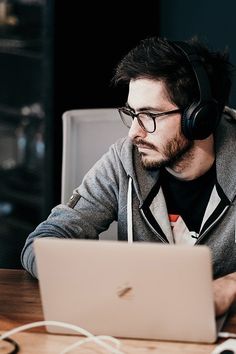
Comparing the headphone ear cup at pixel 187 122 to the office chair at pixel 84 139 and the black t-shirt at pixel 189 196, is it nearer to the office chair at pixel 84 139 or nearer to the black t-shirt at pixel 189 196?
the black t-shirt at pixel 189 196

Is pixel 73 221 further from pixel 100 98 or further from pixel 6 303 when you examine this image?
pixel 100 98

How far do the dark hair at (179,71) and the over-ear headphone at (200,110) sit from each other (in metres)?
0.04

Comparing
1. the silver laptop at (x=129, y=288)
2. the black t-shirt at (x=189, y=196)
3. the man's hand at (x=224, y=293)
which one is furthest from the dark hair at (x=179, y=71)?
the silver laptop at (x=129, y=288)

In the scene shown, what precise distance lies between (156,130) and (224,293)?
618 millimetres

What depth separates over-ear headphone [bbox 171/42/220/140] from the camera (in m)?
1.94

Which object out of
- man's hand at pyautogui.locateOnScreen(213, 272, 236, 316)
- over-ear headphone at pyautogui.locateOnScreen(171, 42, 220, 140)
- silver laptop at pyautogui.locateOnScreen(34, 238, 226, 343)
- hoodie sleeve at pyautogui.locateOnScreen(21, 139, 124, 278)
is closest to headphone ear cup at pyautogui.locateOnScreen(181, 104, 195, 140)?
over-ear headphone at pyautogui.locateOnScreen(171, 42, 220, 140)

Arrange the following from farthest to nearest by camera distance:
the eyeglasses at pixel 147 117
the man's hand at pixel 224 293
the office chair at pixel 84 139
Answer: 1. the office chair at pixel 84 139
2. the eyeglasses at pixel 147 117
3. the man's hand at pixel 224 293

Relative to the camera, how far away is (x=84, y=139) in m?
2.28

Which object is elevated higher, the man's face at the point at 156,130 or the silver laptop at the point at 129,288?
the man's face at the point at 156,130

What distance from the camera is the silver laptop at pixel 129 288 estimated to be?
51.6 inches

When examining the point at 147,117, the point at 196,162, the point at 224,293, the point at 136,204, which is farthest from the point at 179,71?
the point at 224,293

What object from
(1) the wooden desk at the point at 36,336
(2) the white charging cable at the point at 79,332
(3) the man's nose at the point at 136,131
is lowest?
(1) the wooden desk at the point at 36,336

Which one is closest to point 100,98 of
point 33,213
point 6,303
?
point 33,213

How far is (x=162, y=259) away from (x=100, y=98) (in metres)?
2.09
